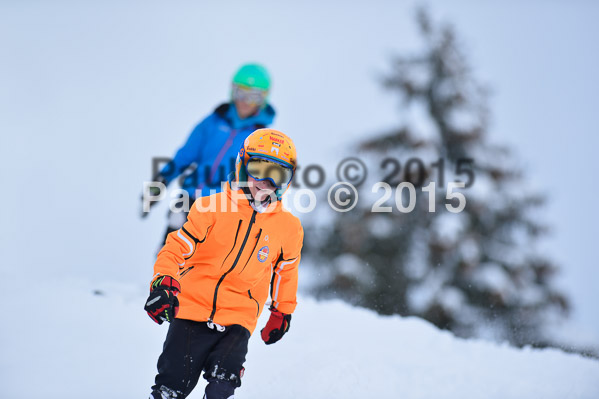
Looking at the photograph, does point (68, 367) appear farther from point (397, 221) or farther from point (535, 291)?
point (535, 291)

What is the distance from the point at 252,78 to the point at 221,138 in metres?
0.57

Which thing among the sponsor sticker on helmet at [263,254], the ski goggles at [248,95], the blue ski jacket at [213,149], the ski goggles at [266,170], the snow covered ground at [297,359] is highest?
the ski goggles at [248,95]

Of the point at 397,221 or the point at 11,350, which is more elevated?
the point at 397,221

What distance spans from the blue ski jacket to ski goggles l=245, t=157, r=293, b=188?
5.96 ft

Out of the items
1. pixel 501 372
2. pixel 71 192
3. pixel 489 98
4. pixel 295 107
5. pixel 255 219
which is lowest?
pixel 501 372

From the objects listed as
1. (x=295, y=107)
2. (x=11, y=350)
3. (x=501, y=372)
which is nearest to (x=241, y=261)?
(x=11, y=350)

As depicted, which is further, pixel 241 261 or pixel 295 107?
pixel 295 107

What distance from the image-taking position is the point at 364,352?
202 inches

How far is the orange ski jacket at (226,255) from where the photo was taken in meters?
3.36

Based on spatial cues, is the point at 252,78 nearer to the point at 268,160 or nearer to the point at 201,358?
the point at 268,160

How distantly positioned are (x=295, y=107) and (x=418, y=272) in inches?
898

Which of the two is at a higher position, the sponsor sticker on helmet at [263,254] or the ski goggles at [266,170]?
the ski goggles at [266,170]

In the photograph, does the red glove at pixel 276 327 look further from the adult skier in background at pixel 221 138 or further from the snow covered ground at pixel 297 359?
the adult skier in background at pixel 221 138

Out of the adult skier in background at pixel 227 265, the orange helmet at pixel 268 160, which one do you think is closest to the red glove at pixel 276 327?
the adult skier in background at pixel 227 265
